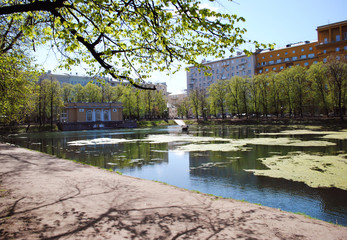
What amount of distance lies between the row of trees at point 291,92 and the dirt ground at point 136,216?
47.4 m

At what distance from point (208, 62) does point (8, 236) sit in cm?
10713

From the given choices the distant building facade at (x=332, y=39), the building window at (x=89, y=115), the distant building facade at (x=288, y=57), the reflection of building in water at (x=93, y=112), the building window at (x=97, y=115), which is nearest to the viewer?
the distant building facade at (x=332, y=39)

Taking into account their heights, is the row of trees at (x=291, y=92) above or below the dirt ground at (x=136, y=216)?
above

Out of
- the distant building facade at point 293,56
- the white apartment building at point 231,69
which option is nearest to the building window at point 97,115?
the distant building facade at point 293,56

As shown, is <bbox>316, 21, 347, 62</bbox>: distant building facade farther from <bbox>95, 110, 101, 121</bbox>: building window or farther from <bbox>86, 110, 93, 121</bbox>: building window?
<bbox>86, 110, 93, 121</bbox>: building window

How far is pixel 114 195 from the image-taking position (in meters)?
6.66

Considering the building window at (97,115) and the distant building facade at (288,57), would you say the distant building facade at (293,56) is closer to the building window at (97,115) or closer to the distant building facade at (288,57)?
the distant building facade at (288,57)

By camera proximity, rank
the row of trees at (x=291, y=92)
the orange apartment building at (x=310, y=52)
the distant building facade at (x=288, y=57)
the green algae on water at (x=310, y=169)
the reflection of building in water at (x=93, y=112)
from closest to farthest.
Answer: the green algae on water at (x=310, y=169) < the row of trees at (x=291, y=92) < the orange apartment building at (x=310, y=52) < the reflection of building in water at (x=93, y=112) < the distant building facade at (x=288, y=57)

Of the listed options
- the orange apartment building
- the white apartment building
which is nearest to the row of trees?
the orange apartment building

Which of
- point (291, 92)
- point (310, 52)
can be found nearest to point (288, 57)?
point (310, 52)

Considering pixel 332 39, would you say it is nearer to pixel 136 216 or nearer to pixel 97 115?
pixel 97 115

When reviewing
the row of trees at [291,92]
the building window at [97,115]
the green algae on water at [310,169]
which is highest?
the row of trees at [291,92]

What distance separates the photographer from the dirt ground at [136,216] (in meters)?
4.16

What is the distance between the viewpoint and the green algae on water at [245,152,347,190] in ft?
30.6
